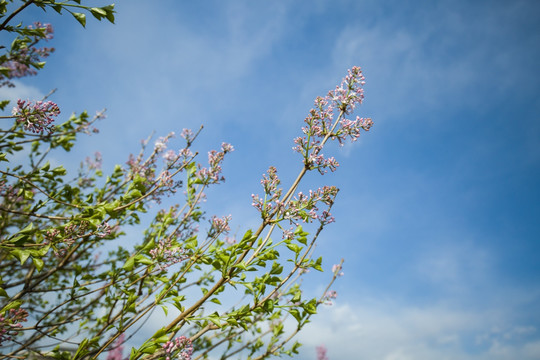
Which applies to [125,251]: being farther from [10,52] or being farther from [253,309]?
[253,309]

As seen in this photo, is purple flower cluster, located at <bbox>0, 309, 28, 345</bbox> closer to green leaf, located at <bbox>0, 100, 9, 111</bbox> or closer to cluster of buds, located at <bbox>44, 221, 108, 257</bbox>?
cluster of buds, located at <bbox>44, 221, 108, 257</bbox>

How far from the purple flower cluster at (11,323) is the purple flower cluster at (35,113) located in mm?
1581

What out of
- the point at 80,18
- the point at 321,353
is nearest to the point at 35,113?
the point at 80,18

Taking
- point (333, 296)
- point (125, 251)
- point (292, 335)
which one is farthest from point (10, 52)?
point (333, 296)

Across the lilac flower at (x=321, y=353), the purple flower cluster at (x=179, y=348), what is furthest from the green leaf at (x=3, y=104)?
the lilac flower at (x=321, y=353)

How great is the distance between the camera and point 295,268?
3035 millimetres

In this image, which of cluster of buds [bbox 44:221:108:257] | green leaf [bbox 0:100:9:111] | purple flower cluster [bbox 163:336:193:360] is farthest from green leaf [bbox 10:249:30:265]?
green leaf [bbox 0:100:9:111]

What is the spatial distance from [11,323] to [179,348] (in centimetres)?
147

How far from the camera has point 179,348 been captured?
8.55ft

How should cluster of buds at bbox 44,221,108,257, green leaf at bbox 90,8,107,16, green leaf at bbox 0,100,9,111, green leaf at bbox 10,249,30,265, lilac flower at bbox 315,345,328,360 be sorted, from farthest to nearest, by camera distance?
lilac flower at bbox 315,345,328,360, green leaf at bbox 0,100,9,111, cluster of buds at bbox 44,221,108,257, green leaf at bbox 90,8,107,16, green leaf at bbox 10,249,30,265

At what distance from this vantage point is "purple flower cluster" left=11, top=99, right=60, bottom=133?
2.55 m

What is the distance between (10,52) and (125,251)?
11.3 ft

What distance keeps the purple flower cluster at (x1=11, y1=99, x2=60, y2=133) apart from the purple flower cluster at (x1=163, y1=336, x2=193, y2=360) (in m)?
2.07

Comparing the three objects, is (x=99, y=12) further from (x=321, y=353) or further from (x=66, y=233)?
(x=321, y=353)
